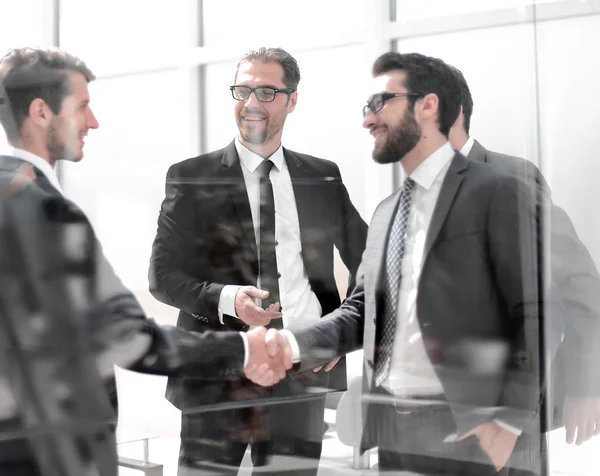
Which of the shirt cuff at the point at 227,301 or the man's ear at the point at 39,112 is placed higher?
the man's ear at the point at 39,112

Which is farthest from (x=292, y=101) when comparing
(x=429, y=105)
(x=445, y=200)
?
(x=445, y=200)

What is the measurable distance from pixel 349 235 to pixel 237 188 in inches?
14.7

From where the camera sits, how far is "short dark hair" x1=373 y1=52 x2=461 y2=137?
2.41 meters

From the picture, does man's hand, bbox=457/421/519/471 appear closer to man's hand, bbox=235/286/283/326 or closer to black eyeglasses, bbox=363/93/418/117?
man's hand, bbox=235/286/283/326

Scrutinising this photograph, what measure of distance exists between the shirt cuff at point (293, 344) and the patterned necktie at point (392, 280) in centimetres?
30

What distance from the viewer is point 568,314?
2799 mm

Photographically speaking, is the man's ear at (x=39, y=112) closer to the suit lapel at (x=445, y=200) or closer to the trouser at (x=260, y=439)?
the trouser at (x=260, y=439)

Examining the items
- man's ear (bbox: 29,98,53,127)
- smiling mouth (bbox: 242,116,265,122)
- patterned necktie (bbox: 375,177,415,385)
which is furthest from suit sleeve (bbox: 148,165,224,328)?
patterned necktie (bbox: 375,177,415,385)

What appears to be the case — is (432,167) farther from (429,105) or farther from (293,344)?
(293,344)

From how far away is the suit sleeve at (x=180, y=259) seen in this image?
2.04m

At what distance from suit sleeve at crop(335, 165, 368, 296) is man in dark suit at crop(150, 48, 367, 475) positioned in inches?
0.5

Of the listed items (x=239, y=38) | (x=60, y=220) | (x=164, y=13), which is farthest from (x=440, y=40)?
(x=60, y=220)

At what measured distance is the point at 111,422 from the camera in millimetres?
1953

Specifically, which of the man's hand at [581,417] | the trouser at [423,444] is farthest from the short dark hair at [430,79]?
the man's hand at [581,417]
